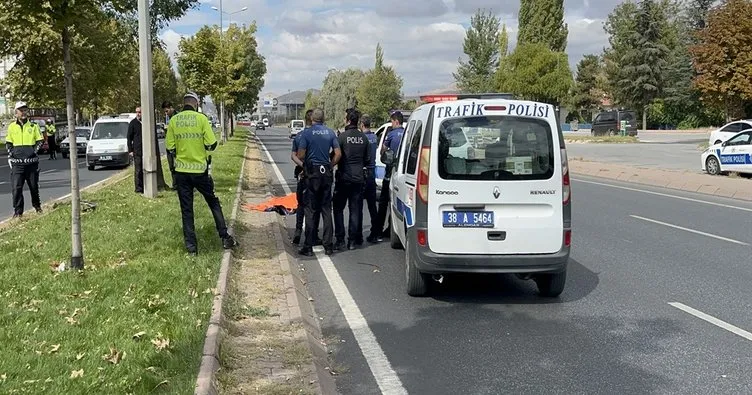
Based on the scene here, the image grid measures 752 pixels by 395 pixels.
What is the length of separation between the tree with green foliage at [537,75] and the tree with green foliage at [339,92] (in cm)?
2838

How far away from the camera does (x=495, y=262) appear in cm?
692

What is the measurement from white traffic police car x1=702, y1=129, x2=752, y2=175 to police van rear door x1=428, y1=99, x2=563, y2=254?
1619 centimetres

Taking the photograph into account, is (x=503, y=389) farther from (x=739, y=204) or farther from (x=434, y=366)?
(x=739, y=204)

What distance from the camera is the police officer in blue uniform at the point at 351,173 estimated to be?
1014cm

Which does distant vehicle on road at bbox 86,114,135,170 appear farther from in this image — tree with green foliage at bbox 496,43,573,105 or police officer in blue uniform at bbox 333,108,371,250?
tree with green foliage at bbox 496,43,573,105

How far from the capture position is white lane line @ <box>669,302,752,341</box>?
6.07 metres

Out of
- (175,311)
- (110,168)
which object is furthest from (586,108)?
(175,311)

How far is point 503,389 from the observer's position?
4902 mm

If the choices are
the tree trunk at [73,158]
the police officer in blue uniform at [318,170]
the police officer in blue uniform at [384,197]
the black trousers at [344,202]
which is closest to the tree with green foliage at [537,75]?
the police officer in blue uniform at [384,197]

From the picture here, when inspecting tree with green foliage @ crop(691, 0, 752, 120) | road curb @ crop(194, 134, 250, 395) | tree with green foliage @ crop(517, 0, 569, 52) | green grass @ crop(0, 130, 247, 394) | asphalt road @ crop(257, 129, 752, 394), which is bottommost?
asphalt road @ crop(257, 129, 752, 394)

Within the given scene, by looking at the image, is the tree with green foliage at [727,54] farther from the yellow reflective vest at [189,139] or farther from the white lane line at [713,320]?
the yellow reflective vest at [189,139]

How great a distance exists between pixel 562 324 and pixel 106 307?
3989mm

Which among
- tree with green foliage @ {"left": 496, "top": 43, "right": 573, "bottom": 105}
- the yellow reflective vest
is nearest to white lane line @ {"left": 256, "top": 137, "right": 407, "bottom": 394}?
the yellow reflective vest

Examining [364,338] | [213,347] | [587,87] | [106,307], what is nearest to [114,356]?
[213,347]
